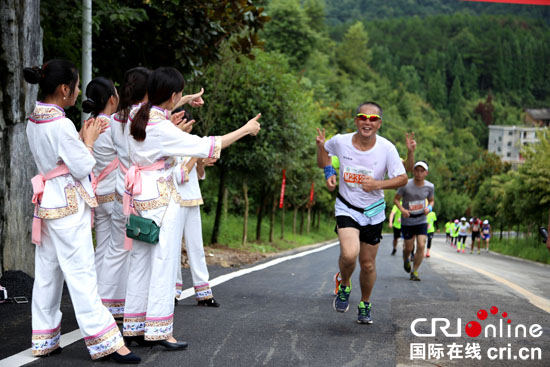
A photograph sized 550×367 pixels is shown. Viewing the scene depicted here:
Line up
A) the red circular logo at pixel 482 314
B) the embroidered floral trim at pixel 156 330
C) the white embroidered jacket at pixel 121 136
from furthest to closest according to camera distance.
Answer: the red circular logo at pixel 482 314, the white embroidered jacket at pixel 121 136, the embroidered floral trim at pixel 156 330

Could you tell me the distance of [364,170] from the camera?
725 centimetres

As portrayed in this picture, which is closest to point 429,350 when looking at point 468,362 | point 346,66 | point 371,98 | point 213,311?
point 468,362

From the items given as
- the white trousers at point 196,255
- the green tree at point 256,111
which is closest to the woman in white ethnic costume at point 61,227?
the white trousers at point 196,255

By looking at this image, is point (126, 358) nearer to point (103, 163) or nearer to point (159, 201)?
point (159, 201)

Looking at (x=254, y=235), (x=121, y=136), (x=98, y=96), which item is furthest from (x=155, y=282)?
(x=254, y=235)

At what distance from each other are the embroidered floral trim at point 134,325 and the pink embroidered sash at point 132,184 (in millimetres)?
558

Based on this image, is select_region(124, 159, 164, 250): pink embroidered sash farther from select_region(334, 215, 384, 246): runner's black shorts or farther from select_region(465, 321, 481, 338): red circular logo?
select_region(465, 321, 481, 338): red circular logo

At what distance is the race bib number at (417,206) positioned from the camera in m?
12.5

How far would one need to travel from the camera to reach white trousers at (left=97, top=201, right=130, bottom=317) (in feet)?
20.9

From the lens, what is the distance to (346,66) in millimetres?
103062

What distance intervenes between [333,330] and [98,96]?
3.00 metres

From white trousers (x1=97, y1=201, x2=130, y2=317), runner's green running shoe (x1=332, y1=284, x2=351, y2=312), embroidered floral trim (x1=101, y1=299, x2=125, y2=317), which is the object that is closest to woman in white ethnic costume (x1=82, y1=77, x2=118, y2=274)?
white trousers (x1=97, y1=201, x2=130, y2=317)

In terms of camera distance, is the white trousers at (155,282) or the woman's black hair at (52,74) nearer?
the woman's black hair at (52,74)

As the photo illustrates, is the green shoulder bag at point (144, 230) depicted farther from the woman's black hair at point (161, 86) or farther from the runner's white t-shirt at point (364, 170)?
the runner's white t-shirt at point (364, 170)
